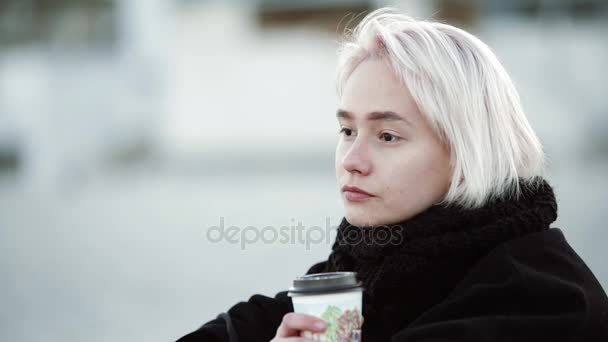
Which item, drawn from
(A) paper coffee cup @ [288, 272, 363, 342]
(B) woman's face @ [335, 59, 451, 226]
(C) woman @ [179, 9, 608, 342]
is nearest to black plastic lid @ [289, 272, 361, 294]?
(A) paper coffee cup @ [288, 272, 363, 342]

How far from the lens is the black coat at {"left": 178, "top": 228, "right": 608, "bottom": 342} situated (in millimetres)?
1203

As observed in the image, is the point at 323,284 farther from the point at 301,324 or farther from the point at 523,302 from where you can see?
the point at 523,302

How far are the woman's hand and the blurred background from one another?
5.01 m

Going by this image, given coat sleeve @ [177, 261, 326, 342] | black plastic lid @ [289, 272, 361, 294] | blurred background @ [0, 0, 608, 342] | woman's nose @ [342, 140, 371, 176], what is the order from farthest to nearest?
blurred background @ [0, 0, 608, 342], coat sleeve @ [177, 261, 326, 342], woman's nose @ [342, 140, 371, 176], black plastic lid @ [289, 272, 361, 294]

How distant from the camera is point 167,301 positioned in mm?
5082

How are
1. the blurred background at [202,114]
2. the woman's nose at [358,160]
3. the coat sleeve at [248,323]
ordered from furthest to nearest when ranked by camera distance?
1. the blurred background at [202,114]
2. the coat sleeve at [248,323]
3. the woman's nose at [358,160]

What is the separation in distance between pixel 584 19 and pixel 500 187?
23.9 feet

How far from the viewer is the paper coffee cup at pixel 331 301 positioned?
1162 millimetres

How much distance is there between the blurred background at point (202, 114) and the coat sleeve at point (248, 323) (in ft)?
15.0

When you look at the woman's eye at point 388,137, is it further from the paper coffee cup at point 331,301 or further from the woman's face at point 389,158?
the paper coffee cup at point 331,301

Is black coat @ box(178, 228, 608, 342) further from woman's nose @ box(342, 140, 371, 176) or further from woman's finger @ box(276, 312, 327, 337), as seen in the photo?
woman's nose @ box(342, 140, 371, 176)

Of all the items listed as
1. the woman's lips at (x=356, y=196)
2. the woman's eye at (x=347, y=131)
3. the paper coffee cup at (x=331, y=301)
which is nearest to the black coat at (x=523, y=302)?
the paper coffee cup at (x=331, y=301)

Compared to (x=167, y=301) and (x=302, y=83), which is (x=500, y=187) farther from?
(x=302, y=83)

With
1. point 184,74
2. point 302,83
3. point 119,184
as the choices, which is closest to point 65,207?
point 119,184
